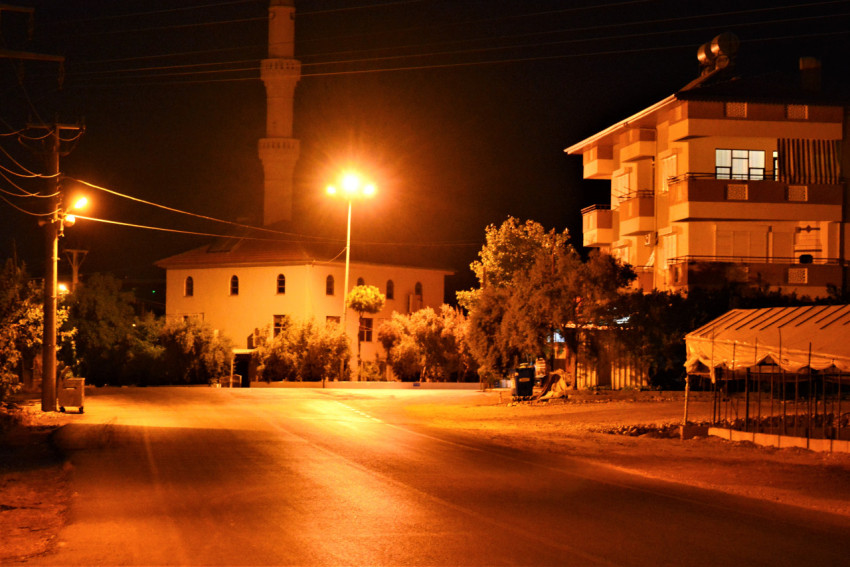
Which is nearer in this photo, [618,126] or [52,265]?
[52,265]

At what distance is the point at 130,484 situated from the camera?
1498 centimetres

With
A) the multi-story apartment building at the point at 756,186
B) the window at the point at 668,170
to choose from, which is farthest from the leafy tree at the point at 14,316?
the window at the point at 668,170

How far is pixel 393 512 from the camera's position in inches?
494

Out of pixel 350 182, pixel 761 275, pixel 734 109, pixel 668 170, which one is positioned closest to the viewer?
pixel 761 275

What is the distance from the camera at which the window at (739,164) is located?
1736 inches

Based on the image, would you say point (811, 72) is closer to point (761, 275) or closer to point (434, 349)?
point (761, 275)

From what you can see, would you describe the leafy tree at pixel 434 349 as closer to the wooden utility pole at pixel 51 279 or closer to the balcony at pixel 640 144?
the balcony at pixel 640 144

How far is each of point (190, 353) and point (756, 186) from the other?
38.1m

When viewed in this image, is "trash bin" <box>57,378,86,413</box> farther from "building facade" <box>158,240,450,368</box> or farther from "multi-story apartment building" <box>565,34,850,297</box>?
"building facade" <box>158,240,450,368</box>

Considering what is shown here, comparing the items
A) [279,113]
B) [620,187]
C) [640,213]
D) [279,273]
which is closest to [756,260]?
[640,213]

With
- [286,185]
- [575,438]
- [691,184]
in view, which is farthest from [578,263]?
[286,185]

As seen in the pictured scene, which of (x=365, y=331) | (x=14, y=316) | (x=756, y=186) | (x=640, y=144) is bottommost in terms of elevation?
(x=365, y=331)

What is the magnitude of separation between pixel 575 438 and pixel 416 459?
23.3 ft

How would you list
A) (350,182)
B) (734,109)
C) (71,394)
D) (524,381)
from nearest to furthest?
1. (71,394)
2. (524,381)
3. (734,109)
4. (350,182)
